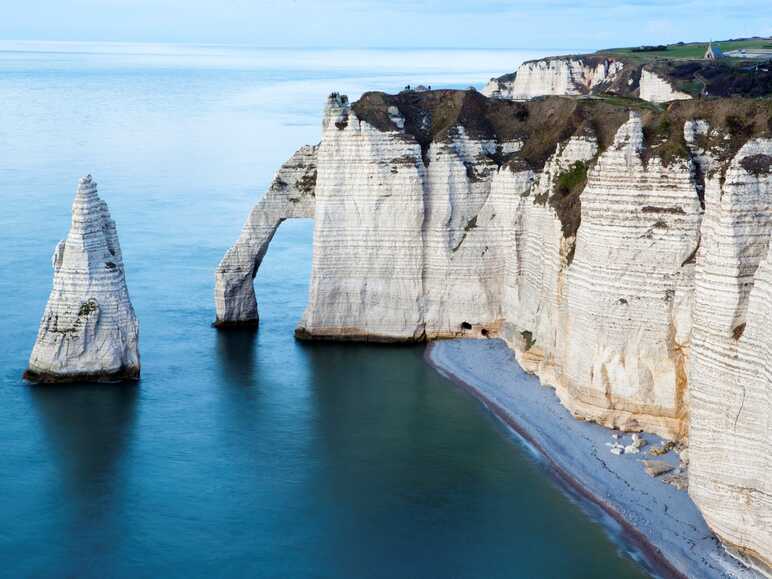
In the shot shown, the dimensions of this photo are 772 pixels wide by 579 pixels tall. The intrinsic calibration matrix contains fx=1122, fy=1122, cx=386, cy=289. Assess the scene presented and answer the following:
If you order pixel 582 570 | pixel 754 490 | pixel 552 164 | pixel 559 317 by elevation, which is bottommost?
pixel 582 570

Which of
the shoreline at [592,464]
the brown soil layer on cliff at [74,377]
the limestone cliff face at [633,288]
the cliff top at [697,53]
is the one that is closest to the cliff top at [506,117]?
the limestone cliff face at [633,288]

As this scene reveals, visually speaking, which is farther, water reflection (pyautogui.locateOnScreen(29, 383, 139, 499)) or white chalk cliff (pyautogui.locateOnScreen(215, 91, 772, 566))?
water reflection (pyautogui.locateOnScreen(29, 383, 139, 499))

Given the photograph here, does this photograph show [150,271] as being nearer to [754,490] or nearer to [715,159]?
[715,159]

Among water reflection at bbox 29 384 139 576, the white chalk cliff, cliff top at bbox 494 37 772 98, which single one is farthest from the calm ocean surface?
cliff top at bbox 494 37 772 98

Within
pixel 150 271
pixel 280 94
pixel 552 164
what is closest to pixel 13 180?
pixel 150 271

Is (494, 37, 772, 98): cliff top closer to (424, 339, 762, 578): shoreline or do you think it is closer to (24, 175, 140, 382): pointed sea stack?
(424, 339, 762, 578): shoreline

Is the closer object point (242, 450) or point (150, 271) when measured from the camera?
point (242, 450)

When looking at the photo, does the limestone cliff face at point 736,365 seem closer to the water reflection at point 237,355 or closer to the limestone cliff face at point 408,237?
the limestone cliff face at point 408,237

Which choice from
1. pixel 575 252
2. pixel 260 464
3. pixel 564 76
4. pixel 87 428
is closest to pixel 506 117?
pixel 575 252

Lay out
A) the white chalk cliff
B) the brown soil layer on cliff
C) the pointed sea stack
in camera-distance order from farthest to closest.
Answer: the brown soil layer on cliff < the pointed sea stack < the white chalk cliff
